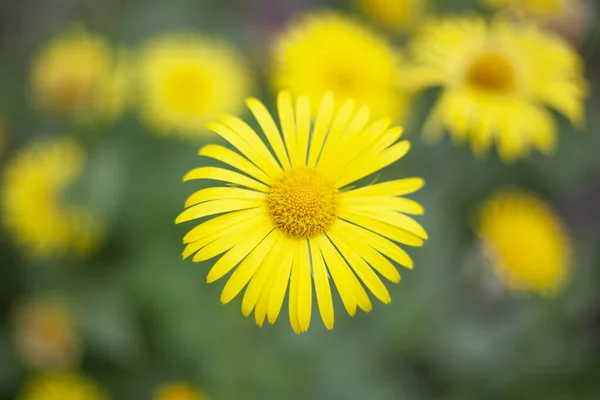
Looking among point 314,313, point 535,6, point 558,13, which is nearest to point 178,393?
point 314,313

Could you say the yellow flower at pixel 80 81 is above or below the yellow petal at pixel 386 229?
above

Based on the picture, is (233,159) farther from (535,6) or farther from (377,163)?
(535,6)

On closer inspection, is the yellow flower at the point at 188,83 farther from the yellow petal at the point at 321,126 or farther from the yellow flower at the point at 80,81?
the yellow petal at the point at 321,126

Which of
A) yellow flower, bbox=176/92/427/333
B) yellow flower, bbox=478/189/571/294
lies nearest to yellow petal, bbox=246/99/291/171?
yellow flower, bbox=176/92/427/333

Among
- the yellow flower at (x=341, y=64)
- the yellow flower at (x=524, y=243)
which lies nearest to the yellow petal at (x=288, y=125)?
the yellow flower at (x=341, y=64)

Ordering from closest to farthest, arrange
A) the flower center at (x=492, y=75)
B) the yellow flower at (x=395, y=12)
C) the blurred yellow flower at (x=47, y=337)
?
the flower center at (x=492, y=75) → the blurred yellow flower at (x=47, y=337) → the yellow flower at (x=395, y=12)

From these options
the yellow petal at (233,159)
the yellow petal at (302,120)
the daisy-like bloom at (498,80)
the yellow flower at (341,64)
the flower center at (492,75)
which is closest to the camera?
the yellow petal at (233,159)
